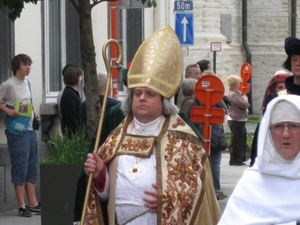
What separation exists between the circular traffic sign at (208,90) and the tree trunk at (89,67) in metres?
3.28

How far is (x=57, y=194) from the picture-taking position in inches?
388

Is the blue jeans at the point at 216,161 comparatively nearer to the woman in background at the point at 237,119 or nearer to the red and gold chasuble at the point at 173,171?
the woman in background at the point at 237,119

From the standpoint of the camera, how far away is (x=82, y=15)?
10016 mm

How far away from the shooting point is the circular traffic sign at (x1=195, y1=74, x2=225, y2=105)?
43.2 ft

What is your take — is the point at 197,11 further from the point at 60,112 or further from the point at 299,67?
the point at 299,67

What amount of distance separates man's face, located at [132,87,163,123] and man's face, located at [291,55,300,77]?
1.22 meters

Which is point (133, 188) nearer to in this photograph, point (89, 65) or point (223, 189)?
point (89, 65)

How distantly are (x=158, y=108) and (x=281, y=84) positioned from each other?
6.81ft

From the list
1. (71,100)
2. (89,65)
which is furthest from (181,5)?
(89,65)

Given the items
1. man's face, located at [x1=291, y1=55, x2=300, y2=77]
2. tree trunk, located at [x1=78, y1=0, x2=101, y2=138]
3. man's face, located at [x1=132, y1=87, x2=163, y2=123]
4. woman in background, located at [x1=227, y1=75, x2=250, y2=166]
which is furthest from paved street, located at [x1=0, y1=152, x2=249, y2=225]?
man's face, located at [x1=132, y1=87, x2=163, y2=123]

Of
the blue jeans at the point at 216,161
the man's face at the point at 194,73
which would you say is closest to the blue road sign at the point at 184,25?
the man's face at the point at 194,73

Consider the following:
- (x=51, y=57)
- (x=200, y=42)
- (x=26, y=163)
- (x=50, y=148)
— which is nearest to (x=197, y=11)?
(x=200, y=42)

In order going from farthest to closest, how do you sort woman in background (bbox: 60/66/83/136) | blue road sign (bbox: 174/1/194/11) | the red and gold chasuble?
blue road sign (bbox: 174/1/194/11) < woman in background (bbox: 60/66/83/136) < the red and gold chasuble

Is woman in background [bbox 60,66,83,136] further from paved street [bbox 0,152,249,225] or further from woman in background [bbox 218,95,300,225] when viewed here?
woman in background [bbox 218,95,300,225]
